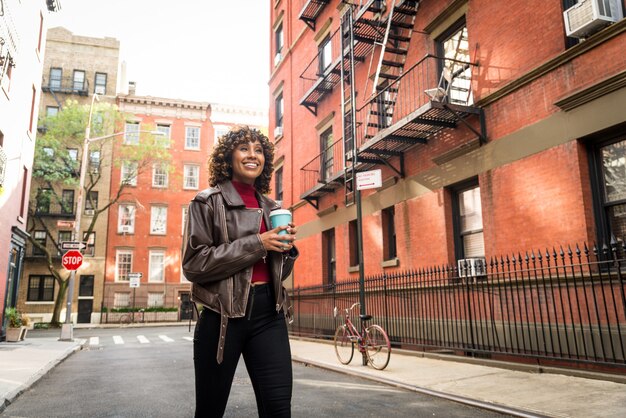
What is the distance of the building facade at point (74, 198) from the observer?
37094mm

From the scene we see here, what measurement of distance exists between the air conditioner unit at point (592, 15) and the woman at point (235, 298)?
296 inches

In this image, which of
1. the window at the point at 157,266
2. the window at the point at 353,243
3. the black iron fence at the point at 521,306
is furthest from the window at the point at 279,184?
the window at the point at 157,266

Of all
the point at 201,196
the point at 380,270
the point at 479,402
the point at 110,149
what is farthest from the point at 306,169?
the point at 110,149

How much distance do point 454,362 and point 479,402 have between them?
3.81m

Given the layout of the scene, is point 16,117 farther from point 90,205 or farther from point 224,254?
point 90,205

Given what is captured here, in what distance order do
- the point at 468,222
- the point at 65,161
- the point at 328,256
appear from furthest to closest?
the point at 65,161, the point at 328,256, the point at 468,222

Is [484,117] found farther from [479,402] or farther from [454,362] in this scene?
[479,402]

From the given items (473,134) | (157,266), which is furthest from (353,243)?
(157,266)

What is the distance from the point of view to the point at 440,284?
10539 mm

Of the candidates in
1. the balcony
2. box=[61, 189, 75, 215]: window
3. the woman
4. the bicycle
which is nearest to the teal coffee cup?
the woman

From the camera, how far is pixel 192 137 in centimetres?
4403

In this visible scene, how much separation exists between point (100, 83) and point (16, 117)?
27.1m

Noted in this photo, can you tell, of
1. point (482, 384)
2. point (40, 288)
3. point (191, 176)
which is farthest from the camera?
point (191, 176)

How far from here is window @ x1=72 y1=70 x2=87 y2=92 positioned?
4209 cm
